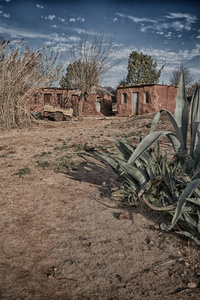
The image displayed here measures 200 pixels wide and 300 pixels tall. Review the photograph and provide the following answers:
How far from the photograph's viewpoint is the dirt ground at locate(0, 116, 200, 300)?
1.56 meters

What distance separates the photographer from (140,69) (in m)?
31.9

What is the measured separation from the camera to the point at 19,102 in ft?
35.2

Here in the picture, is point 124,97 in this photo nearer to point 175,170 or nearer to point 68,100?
point 68,100

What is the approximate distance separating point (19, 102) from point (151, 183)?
970 centimetres

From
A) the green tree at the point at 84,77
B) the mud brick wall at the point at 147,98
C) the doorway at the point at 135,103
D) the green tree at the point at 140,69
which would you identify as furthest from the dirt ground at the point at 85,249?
the green tree at the point at 140,69

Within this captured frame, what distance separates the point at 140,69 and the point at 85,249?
32.8 meters

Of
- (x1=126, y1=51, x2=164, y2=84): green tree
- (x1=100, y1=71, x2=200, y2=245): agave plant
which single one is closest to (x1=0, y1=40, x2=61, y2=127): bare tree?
(x1=100, y1=71, x2=200, y2=245): agave plant

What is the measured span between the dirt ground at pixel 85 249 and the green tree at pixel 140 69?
30.5m

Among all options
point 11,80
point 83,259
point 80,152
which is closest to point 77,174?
point 80,152

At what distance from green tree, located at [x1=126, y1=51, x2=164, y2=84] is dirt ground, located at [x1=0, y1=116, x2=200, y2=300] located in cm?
3054

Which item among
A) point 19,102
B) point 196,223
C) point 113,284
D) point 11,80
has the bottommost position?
point 113,284

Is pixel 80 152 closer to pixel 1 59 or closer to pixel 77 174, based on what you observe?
pixel 77 174

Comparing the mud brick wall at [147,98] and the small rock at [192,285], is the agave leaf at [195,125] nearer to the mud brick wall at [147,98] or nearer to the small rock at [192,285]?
the small rock at [192,285]

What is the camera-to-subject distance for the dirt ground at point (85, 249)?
1562 millimetres
